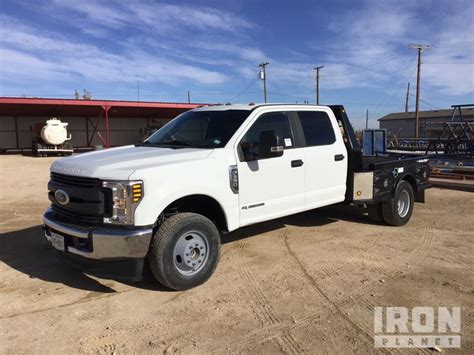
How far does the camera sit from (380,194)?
7.11 m

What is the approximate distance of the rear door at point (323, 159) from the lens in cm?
608

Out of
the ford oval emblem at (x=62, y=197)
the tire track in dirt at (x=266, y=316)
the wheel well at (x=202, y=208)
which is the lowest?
the tire track in dirt at (x=266, y=316)

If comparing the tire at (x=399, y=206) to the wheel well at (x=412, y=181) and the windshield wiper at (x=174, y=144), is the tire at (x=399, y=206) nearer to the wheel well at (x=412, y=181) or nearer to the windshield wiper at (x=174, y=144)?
the wheel well at (x=412, y=181)

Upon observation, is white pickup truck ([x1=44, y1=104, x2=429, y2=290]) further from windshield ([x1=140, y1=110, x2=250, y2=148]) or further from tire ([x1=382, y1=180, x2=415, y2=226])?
tire ([x1=382, y1=180, x2=415, y2=226])

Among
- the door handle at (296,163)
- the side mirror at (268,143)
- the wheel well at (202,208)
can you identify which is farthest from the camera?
the door handle at (296,163)

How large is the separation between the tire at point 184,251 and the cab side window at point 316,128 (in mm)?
2175

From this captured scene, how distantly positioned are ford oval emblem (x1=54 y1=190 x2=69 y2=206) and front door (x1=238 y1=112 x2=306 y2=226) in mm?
1930

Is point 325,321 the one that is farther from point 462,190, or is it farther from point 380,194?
point 462,190

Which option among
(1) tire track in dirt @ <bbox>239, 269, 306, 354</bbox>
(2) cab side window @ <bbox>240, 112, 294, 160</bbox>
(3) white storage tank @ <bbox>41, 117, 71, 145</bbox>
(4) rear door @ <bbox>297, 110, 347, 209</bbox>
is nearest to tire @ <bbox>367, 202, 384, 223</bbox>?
(4) rear door @ <bbox>297, 110, 347, 209</bbox>

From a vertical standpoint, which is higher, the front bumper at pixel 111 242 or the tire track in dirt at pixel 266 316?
the front bumper at pixel 111 242

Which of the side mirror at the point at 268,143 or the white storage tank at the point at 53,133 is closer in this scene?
the side mirror at the point at 268,143

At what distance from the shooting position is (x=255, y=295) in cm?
457

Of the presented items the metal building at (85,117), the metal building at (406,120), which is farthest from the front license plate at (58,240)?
the metal building at (406,120)

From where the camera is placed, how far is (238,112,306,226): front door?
17.1 feet
